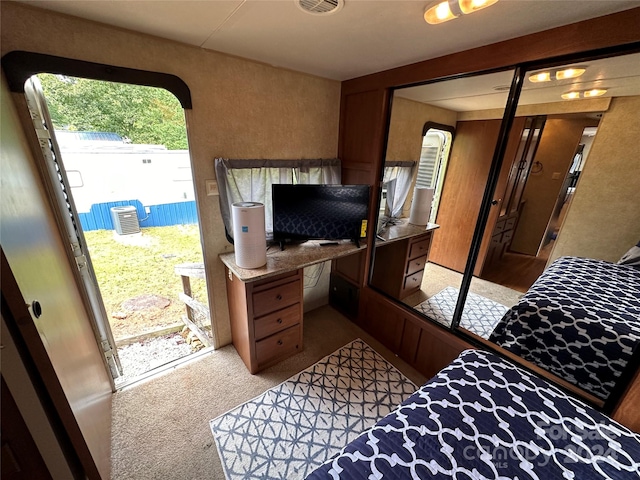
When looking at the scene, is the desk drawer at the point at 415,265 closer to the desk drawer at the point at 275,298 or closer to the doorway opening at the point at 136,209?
the desk drawer at the point at 275,298

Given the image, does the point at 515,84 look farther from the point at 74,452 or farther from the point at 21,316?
the point at 74,452

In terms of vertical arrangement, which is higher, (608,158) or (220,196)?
(608,158)

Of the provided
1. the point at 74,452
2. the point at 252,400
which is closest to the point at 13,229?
the point at 74,452

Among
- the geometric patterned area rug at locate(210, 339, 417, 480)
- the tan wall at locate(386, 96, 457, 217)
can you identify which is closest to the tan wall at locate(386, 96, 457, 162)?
the tan wall at locate(386, 96, 457, 217)

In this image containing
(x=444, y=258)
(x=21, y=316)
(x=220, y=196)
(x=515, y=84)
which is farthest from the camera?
(x=444, y=258)

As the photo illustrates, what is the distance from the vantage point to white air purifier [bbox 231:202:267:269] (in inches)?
64.4

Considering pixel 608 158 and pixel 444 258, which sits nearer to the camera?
pixel 608 158

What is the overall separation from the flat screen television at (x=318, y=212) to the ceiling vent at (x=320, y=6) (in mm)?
1092

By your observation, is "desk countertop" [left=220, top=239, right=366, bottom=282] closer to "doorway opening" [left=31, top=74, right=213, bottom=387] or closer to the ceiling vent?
"doorway opening" [left=31, top=74, right=213, bottom=387]

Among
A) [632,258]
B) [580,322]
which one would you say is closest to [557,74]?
[632,258]

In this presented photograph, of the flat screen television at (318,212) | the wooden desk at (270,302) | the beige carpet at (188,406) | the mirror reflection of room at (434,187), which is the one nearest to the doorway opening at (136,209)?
the beige carpet at (188,406)

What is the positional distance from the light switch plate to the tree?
4.82 ft

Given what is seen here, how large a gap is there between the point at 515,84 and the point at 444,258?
1297 mm

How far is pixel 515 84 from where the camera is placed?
1.31 metres
